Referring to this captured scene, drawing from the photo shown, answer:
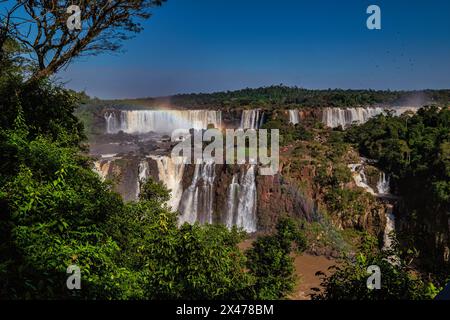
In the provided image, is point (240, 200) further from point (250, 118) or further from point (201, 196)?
Answer: point (250, 118)

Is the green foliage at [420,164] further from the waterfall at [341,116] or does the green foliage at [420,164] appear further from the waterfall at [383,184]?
the waterfall at [341,116]

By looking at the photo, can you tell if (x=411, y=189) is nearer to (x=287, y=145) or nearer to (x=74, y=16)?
(x=287, y=145)

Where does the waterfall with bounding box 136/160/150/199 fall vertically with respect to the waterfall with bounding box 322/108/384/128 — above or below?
below

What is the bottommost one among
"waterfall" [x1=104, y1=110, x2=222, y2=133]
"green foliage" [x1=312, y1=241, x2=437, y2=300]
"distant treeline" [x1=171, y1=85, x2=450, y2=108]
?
"green foliage" [x1=312, y1=241, x2=437, y2=300]

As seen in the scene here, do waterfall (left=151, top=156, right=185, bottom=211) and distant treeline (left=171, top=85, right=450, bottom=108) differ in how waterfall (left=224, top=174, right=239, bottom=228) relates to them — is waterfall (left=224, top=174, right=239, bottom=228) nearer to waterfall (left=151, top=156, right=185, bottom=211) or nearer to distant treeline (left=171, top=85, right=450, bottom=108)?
waterfall (left=151, top=156, right=185, bottom=211)

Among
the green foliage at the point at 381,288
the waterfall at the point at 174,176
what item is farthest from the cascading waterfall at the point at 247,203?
the green foliage at the point at 381,288

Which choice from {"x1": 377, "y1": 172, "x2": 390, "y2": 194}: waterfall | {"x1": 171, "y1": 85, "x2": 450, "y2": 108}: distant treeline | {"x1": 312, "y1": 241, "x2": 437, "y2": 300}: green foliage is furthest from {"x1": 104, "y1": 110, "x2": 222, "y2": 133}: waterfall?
{"x1": 312, "y1": 241, "x2": 437, "y2": 300}: green foliage

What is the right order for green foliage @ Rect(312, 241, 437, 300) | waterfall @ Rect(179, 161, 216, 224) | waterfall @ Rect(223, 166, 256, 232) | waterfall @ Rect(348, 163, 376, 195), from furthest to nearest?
waterfall @ Rect(348, 163, 376, 195)
waterfall @ Rect(179, 161, 216, 224)
waterfall @ Rect(223, 166, 256, 232)
green foliage @ Rect(312, 241, 437, 300)
